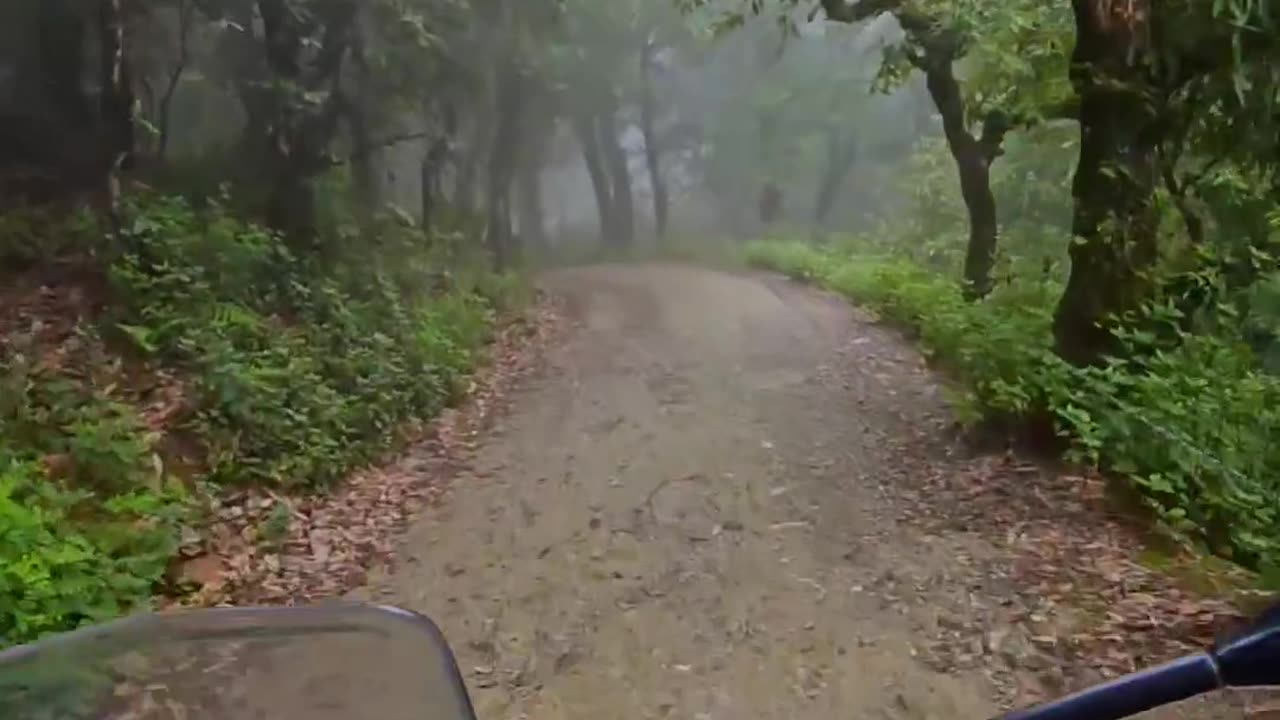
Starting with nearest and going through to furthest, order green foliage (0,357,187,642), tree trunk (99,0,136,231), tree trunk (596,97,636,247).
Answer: green foliage (0,357,187,642) → tree trunk (99,0,136,231) → tree trunk (596,97,636,247)

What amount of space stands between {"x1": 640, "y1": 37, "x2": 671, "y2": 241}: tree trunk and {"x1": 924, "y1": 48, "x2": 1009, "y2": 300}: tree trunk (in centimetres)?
2013

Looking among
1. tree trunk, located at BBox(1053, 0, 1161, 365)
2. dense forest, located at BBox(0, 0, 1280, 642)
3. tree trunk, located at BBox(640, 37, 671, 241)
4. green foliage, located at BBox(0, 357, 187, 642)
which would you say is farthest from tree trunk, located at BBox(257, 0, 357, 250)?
tree trunk, located at BBox(640, 37, 671, 241)

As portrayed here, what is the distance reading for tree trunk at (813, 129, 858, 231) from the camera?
3809 cm

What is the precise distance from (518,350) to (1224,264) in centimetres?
852

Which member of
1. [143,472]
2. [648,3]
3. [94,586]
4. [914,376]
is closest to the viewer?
[94,586]

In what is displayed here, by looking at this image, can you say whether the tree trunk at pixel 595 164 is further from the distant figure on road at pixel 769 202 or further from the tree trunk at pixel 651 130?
the distant figure on road at pixel 769 202

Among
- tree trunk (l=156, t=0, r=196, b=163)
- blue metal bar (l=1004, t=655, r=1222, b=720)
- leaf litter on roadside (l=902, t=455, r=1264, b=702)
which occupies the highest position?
tree trunk (l=156, t=0, r=196, b=163)

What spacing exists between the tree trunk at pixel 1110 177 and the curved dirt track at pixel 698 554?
1.64 meters

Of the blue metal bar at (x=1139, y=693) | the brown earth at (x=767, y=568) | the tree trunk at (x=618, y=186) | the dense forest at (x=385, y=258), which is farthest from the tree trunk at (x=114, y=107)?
the tree trunk at (x=618, y=186)

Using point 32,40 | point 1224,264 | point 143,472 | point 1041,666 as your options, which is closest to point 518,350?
point 32,40

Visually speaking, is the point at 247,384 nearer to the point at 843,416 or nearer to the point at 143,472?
the point at 143,472

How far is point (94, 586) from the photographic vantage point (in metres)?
5.64

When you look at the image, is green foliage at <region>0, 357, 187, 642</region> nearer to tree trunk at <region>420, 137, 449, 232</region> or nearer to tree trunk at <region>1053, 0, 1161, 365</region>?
tree trunk at <region>1053, 0, 1161, 365</region>

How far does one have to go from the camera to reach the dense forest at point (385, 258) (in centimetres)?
673
